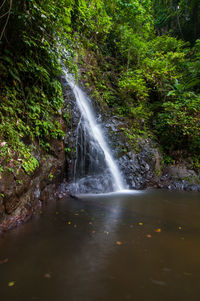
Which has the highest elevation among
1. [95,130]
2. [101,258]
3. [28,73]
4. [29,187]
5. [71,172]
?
[28,73]

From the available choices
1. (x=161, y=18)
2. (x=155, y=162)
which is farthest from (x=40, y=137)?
(x=161, y=18)

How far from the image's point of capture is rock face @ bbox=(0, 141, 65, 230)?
96.1 inches

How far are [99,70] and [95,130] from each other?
12.2ft

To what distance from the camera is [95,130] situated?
6121 mm

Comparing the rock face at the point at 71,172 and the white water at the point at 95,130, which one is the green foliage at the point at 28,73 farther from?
the white water at the point at 95,130

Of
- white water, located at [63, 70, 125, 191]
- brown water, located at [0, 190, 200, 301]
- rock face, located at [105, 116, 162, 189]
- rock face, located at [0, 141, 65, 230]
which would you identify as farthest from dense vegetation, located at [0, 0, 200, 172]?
brown water, located at [0, 190, 200, 301]

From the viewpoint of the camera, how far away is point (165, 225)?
271 centimetres

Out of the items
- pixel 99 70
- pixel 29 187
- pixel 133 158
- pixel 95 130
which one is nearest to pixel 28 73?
pixel 29 187

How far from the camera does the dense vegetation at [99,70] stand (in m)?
3.08

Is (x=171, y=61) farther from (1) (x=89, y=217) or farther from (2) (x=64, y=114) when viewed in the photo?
(1) (x=89, y=217)

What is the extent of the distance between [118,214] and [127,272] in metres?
1.63

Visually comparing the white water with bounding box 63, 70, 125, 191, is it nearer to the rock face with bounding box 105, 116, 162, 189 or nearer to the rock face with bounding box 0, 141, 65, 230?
the rock face with bounding box 105, 116, 162, 189

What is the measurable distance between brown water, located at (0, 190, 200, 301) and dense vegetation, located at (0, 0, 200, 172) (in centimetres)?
114

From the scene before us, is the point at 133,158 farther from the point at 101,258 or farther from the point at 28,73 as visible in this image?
the point at 101,258
